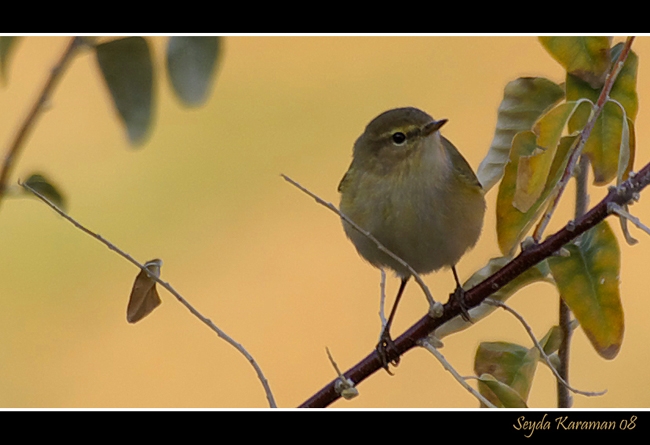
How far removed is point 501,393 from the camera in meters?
1.51

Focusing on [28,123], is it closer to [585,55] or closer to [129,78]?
[129,78]

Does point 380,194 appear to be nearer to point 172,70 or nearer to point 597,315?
point 597,315

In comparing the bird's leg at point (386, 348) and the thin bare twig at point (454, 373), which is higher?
the bird's leg at point (386, 348)

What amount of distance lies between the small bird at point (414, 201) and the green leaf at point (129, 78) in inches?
44.1

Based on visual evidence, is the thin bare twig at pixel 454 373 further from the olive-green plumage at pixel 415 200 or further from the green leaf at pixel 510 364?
the olive-green plumage at pixel 415 200

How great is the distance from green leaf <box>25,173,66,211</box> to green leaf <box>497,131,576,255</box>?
2.84 feet

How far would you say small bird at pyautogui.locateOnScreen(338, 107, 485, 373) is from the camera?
2.15m

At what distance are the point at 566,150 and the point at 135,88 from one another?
0.85 meters

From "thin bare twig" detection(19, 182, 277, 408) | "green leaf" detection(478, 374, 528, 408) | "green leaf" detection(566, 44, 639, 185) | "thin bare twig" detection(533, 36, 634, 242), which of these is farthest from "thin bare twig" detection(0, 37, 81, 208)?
"green leaf" detection(566, 44, 639, 185)

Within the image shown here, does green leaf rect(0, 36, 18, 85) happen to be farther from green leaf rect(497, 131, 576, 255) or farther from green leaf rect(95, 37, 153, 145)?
green leaf rect(497, 131, 576, 255)

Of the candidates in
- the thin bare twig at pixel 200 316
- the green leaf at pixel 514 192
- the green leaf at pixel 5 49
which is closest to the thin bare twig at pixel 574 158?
the green leaf at pixel 514 192

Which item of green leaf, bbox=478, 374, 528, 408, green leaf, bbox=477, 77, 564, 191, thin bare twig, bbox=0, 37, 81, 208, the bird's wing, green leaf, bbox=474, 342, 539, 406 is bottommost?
green leaf, bbox=478, 374, 528, 408

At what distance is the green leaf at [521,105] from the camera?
173 cm

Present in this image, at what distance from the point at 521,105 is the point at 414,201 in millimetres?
522
